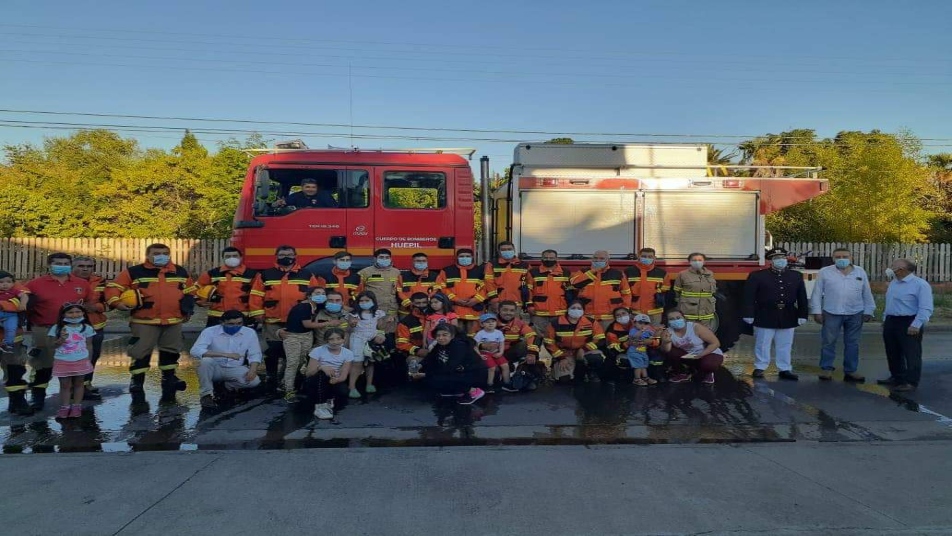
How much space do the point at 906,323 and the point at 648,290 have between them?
9.39ft

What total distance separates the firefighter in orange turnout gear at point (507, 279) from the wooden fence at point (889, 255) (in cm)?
1420

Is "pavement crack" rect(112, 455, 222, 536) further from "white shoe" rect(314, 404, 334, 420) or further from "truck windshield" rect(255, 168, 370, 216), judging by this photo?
"truck windshield" rect(255, 168, 370, 216)

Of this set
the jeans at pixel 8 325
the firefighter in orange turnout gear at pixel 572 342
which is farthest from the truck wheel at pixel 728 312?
the jeans at pixel 8 325

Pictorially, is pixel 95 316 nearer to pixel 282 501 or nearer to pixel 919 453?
pixel 282 501

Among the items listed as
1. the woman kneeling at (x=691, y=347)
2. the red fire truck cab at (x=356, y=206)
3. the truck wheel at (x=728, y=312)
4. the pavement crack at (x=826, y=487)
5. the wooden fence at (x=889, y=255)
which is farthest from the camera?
the wooden fence at (x=889, y=255)

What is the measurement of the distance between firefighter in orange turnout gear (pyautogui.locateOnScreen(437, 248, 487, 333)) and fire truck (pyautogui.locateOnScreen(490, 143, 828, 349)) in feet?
3.82

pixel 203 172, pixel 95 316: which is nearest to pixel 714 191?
pixel 95 316

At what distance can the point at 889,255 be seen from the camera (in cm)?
1972

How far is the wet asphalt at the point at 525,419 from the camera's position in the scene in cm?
542

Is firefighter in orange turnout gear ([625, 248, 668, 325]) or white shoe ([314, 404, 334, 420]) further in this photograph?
firefighter in orange turnout gear ([625, 248, 668, 325])

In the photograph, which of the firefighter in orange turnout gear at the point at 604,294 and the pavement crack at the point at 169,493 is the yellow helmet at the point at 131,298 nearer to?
the pavement crack at the point at 169,493

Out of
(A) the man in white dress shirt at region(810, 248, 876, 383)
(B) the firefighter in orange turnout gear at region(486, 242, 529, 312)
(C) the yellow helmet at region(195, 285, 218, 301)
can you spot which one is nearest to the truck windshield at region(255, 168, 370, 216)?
(C) the yellow helmet at region(195, 285, 218, 301)

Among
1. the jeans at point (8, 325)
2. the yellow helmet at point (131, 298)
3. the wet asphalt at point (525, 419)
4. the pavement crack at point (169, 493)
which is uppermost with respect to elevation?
the yellow helmet at point (131, 298)

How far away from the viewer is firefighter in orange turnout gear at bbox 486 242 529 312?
7.97 meters
